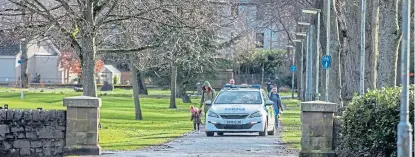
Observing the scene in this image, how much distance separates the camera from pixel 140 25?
1239 inches

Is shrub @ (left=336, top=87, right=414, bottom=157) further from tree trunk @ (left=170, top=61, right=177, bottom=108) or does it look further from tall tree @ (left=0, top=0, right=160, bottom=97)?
tree trunk @ (left=170, top=61, right=177, bottom=108)

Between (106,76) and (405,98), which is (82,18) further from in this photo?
(106,76)

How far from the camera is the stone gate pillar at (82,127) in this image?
69.5 ft

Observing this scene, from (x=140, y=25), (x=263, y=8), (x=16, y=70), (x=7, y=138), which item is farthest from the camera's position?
(x=16, y=70)

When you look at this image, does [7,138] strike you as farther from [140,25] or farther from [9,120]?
[140,25]

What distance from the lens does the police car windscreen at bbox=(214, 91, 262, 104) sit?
30.4 metres

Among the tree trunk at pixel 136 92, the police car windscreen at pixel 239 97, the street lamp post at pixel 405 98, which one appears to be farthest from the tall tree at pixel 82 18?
the street lamp post at pixel 405 98

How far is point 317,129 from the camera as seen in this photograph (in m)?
20.9

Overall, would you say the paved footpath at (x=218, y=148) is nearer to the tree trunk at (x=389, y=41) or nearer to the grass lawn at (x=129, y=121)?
the grass lawn at (x=129, y=121)

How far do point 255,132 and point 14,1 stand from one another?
7.79m

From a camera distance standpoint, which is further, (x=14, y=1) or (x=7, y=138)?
(x=14, y=1)

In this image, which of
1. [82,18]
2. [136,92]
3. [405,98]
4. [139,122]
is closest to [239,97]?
[82,18]

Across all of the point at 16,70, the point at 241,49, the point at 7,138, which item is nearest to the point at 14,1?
the point at 7,138

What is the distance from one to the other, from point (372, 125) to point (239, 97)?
41.9ft
